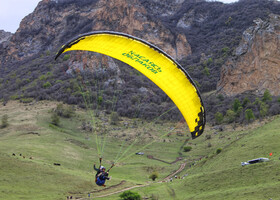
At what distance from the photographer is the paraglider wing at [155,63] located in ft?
39.1

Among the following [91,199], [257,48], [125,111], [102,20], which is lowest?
[91,199]

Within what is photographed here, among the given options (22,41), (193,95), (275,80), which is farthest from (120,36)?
(22,41)

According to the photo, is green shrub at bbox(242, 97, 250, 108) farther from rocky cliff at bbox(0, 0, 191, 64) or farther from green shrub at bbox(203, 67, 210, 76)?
rocky cliff at bbox(0, 0, 191, 64)

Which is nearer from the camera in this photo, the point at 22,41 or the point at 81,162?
the point at 81,162

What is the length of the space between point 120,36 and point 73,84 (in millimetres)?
65123

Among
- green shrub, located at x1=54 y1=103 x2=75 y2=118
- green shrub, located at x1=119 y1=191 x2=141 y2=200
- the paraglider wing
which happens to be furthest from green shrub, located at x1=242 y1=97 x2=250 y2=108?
the paraglider wing

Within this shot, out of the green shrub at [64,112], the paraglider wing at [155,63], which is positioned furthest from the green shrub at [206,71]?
the paraglider wing at [155,63]

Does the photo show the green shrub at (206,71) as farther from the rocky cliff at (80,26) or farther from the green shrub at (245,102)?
the green shrub at (245,102)

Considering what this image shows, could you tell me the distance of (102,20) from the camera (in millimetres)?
107938

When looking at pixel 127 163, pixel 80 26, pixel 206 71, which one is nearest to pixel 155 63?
pixel 127 163

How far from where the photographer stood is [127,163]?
123 ft

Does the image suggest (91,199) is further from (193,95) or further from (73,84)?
(73,84)

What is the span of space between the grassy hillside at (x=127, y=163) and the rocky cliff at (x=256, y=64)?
24.3 m

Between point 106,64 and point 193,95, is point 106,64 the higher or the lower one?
the higher one
